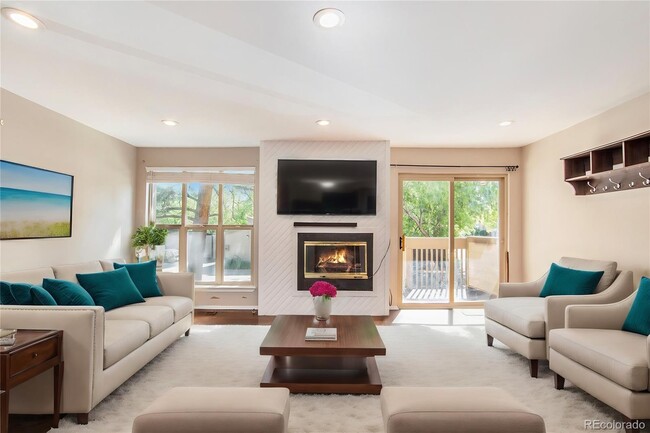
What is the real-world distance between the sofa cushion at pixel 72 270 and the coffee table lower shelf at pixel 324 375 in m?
1.96

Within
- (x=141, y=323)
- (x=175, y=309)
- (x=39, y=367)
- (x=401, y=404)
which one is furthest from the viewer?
(x=175, y=309)

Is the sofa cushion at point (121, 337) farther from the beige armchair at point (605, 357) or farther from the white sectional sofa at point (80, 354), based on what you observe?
the beige armchair at point (605, 357)

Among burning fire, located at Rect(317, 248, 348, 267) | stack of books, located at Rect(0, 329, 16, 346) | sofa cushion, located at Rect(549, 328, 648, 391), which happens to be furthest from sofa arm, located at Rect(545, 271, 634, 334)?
stack of books, located at Rect(0, 329, 16, 346)

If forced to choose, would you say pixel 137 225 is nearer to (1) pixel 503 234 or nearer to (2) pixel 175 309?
(2) pixel 175 309

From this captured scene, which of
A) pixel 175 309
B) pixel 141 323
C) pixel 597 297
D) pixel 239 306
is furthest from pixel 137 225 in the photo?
pixel 597 297

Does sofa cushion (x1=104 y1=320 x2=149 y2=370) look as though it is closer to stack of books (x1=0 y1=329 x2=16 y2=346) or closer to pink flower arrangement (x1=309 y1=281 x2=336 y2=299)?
stack of books (x1=0 y1=329 x2=16 y2=346)

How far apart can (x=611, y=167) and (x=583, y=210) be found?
568 mm

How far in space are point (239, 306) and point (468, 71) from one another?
164 inches

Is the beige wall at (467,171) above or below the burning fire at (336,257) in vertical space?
above

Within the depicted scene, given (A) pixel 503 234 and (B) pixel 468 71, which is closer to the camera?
(B) pixel 468 71

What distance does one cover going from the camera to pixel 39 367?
76.8 inches

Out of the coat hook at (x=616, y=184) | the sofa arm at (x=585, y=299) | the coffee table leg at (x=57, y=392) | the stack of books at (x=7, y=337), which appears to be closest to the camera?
the stack of books at (x=7, y=337)

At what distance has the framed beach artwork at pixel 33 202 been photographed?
3.04m

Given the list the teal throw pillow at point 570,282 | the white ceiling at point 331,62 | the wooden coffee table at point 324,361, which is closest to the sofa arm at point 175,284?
the wooden coffee table at point 324,361
